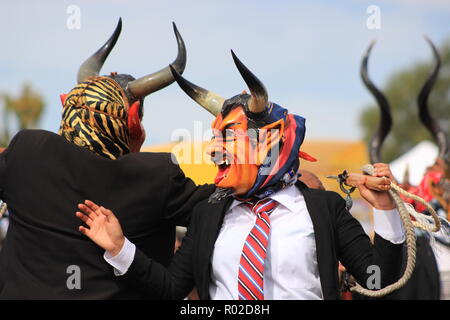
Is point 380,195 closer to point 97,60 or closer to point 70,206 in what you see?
point 70,206

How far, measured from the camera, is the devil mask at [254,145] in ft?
10.7

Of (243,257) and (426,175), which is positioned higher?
(243,257)

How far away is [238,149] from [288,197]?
33 cm

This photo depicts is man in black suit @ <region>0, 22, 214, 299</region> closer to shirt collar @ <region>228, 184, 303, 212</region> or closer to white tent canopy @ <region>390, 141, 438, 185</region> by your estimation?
shirt collar @ <region>228, 184, 303, 212</region>

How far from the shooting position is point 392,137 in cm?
4081

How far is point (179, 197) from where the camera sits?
3.55 m

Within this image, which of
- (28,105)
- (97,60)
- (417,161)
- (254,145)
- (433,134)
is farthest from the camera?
(28,105)

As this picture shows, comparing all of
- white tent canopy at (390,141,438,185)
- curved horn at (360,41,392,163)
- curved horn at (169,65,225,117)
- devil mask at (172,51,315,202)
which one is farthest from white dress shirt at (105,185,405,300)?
white tent canopy at (390,141,438,185)

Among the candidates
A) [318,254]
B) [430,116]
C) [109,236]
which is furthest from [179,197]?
[430,116]

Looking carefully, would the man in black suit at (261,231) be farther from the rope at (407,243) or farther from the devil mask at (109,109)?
the devil mask at (109,109)

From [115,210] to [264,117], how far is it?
2.84ft
